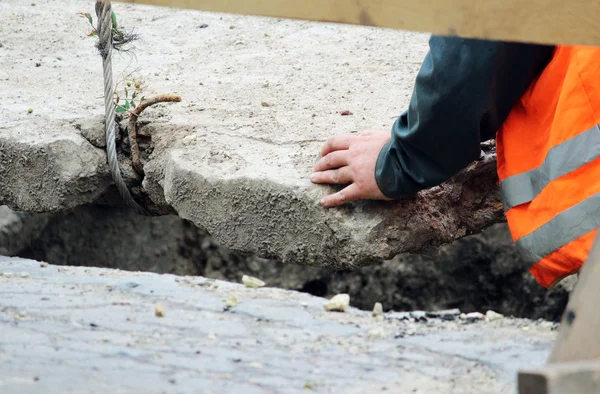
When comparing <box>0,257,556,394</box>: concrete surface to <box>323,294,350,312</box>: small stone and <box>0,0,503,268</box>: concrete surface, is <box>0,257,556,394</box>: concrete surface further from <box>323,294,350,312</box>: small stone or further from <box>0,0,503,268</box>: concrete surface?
<box>0,0,503,268</box>: concrete surface

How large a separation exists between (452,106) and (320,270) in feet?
7.16

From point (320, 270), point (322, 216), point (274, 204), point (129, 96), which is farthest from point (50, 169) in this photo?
point (320, 270)

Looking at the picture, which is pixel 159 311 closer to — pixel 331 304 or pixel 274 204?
pixel 331 304

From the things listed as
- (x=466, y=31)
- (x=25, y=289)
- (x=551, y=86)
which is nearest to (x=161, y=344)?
(x=25, y=289)

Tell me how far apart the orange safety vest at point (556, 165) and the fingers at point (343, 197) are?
36 cm

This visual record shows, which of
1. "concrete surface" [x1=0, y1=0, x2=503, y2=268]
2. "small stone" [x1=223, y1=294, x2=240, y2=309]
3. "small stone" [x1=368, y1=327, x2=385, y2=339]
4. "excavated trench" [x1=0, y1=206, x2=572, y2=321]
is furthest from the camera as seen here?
"excavated trench" [x1=0, y1=206, x2=572, y2=321]

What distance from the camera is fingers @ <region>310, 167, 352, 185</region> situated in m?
1.96

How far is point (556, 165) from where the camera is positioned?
5.43 feet

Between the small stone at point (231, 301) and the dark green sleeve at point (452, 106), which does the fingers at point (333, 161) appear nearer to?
the dark green sleeve at point (452, 106)

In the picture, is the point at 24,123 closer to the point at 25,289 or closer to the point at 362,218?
the point at 25,289

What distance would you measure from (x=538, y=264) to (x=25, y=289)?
1203 millimetres

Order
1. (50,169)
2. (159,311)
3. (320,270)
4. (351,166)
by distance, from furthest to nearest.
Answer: (320,270) < (50,169) < (351,166) < (159,311)

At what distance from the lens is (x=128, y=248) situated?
376cm

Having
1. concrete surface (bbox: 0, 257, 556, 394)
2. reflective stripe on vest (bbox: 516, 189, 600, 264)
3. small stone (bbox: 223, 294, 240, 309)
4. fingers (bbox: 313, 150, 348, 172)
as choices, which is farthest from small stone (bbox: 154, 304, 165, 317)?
reflective stripe on vest (bbox: 516, 189, 600, 264)
